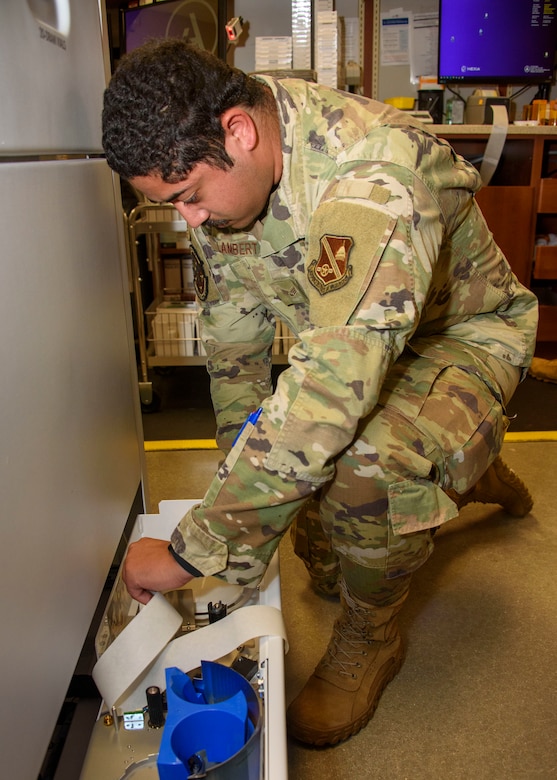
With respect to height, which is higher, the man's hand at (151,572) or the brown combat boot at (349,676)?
the man's hand at (151,572)

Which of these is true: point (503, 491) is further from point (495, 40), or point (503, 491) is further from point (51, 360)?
point (495, 40)

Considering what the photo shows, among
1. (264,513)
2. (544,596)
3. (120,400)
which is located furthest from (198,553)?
(544,596)

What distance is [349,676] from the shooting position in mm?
1028

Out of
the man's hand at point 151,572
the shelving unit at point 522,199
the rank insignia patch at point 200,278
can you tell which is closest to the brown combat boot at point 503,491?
the rank insignia patch at point 200,278

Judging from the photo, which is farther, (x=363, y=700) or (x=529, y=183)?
(x=529, y=183)

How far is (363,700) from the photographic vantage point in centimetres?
101

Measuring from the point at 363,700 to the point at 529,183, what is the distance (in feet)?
7.29

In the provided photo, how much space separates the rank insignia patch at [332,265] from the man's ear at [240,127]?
0.15 metres

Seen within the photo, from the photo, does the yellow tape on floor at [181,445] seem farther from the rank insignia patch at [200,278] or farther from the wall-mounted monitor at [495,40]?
the wall-mounted monitor at [495,40]

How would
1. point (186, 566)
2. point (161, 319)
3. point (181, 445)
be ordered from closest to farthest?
point (186, 566), point (181, 445), point (161, 319)

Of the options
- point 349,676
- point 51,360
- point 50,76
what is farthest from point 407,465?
point 50,76

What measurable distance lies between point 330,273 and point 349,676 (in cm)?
63

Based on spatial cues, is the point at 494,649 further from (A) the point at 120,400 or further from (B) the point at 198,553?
(A) the point at 120,400

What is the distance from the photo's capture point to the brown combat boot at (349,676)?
3.21ft
